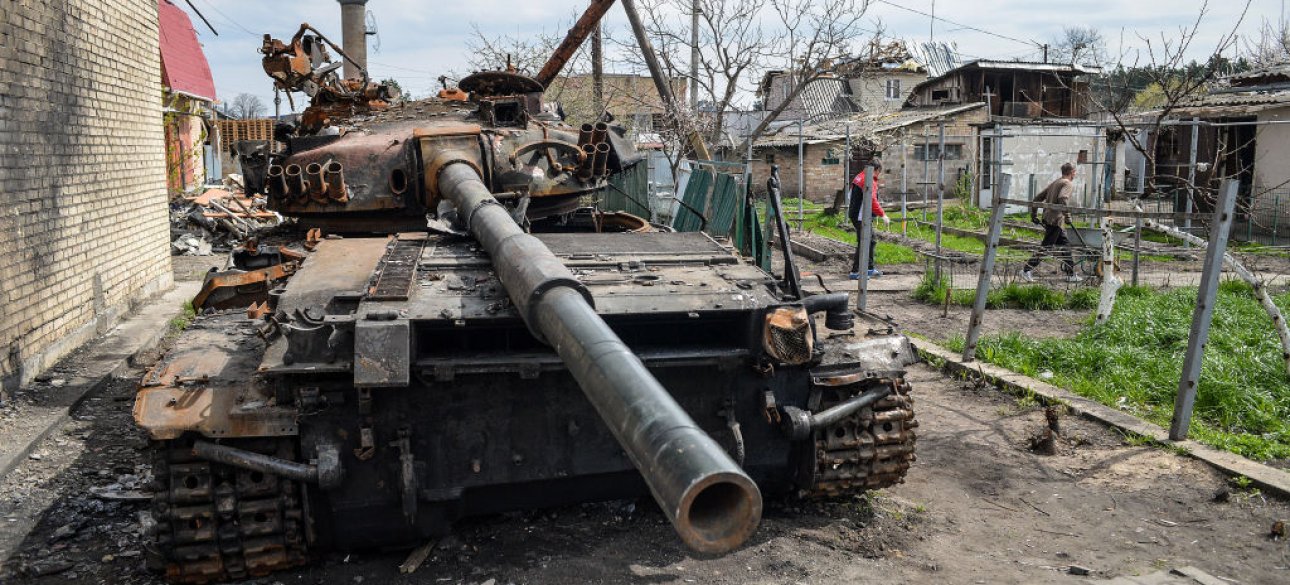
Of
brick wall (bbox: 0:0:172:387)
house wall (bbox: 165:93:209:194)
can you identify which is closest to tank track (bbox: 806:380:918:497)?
brick wall (bbox: 0:0:172:387)

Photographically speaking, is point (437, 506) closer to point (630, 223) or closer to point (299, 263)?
point (299, 263)

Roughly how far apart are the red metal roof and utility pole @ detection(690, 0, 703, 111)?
12.6m

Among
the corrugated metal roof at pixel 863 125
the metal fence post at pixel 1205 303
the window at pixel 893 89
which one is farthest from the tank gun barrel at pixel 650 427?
the window at pixel 893 89

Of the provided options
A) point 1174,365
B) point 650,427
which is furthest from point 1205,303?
point 650,427

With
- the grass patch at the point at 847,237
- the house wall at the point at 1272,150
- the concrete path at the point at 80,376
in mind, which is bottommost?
the concrete path at the point at 80,376

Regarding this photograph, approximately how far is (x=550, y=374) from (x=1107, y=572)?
258 centimetres

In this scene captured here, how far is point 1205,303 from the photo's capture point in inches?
239

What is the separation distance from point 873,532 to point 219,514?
2949 millimetres

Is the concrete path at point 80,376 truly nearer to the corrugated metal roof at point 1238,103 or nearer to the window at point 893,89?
the corrugated metal roof at point 1238,103

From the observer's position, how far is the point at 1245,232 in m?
16.7

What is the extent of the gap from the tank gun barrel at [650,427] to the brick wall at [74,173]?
5858 millimetres

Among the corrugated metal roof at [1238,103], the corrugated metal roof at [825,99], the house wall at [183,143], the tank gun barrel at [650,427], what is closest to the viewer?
the tank gun barrel at [650,427]

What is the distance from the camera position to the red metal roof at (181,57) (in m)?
23.5

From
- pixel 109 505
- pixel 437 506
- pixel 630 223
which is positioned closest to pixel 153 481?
pixel 437 506
